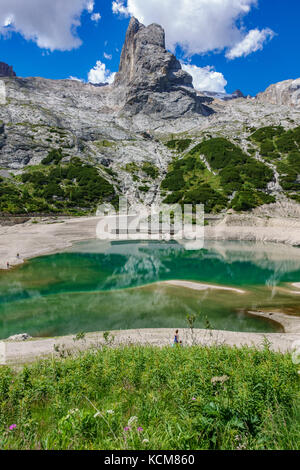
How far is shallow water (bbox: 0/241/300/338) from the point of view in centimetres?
2113

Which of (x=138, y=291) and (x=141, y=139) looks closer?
(x=138, y=291)

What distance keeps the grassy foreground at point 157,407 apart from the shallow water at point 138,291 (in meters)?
7.44

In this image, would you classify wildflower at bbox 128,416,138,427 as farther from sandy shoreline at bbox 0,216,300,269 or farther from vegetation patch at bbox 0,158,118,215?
vegetation patch at bbox 0,158,118,215

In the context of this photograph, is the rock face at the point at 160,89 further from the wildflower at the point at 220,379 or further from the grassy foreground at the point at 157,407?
the wildflower at the point at 220,379

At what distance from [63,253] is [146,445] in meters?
48.0

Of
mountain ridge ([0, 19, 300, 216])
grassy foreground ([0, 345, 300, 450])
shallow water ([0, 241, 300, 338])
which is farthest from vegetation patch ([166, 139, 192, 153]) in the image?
grassy foreground ([0, 345, 300, 450])

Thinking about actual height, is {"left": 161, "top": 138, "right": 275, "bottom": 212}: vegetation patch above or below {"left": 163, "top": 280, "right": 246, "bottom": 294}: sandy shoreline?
above

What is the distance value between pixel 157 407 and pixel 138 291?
24181mm

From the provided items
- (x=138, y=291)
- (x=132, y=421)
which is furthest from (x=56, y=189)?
(x=132, y=421)

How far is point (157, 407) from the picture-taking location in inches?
208

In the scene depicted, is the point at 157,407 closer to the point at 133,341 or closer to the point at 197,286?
the point at 133,341

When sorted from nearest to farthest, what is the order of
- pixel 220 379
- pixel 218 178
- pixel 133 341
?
pixel 220 379
pixel 133 341
pixel 218 178

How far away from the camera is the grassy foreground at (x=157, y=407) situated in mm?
3651

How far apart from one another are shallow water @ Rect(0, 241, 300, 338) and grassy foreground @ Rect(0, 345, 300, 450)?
24.4ft
